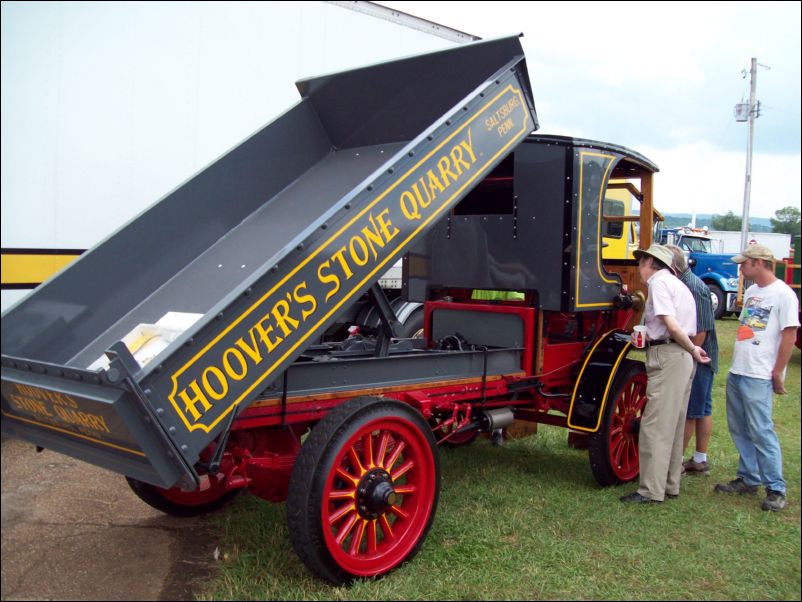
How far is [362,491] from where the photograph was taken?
3.43 metres

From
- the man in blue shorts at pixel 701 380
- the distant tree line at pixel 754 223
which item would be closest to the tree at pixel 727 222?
the distant tree line at pixel 754 223

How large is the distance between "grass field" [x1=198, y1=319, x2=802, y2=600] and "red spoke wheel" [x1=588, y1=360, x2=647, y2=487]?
17cm

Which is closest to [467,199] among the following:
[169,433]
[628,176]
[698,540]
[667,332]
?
[628,176]

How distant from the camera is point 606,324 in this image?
5.46 meters

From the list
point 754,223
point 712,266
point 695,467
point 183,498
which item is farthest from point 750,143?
point 712,266

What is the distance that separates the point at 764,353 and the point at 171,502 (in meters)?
3.81

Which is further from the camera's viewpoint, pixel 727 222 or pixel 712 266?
pixel 712 266

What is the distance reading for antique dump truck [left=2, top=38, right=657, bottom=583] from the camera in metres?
2.94

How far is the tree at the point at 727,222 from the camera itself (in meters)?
6.52

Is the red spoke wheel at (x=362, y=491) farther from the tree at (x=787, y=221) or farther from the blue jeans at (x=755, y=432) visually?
the tree at (x=787, y=221)

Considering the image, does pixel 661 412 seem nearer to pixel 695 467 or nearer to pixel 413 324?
pixel 695 467

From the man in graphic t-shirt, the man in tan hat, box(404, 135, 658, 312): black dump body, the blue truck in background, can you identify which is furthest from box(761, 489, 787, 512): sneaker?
the blue truck in background

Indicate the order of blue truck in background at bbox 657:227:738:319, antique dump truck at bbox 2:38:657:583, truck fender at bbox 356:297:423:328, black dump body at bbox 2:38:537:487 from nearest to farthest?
black dump body at bbox 2:38:537:487 → antique dump truck at bbox 2:38:657:583 → truck fender at bbox 356:297:423:328 → blue truck in background at bbox 657:227:738:319

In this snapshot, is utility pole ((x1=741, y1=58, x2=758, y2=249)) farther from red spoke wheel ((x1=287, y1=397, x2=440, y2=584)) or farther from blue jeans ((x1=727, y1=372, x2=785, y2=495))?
red spoke wheel ((x1=287, y1=397, x2=440, y2=584))
